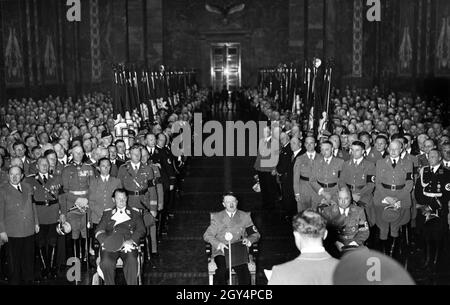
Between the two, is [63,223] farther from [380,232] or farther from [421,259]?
[421,259]

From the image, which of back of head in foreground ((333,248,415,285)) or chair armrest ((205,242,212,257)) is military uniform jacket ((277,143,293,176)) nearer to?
chair armrest ((205,242,212,257))

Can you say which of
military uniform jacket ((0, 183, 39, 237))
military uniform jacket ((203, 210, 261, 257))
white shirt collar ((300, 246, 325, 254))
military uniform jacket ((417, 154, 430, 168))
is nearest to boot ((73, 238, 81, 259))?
military uniform jacket ((0, 183, 39, 237))

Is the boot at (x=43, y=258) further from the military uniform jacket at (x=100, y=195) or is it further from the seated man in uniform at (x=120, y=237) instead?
the seated man in uniform at (x=120, y=237)

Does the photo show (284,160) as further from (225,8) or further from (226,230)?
(225,8)

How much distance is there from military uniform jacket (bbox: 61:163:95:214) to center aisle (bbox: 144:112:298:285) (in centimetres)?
151

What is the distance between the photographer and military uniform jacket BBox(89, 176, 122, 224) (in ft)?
31.0

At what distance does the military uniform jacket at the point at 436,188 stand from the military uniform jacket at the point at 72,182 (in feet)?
16.0

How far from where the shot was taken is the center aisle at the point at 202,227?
9.82m

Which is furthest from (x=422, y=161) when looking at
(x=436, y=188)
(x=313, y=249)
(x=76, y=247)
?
(x=313, y=249)

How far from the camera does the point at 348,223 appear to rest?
339 inches

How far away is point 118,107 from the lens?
1634 cm
